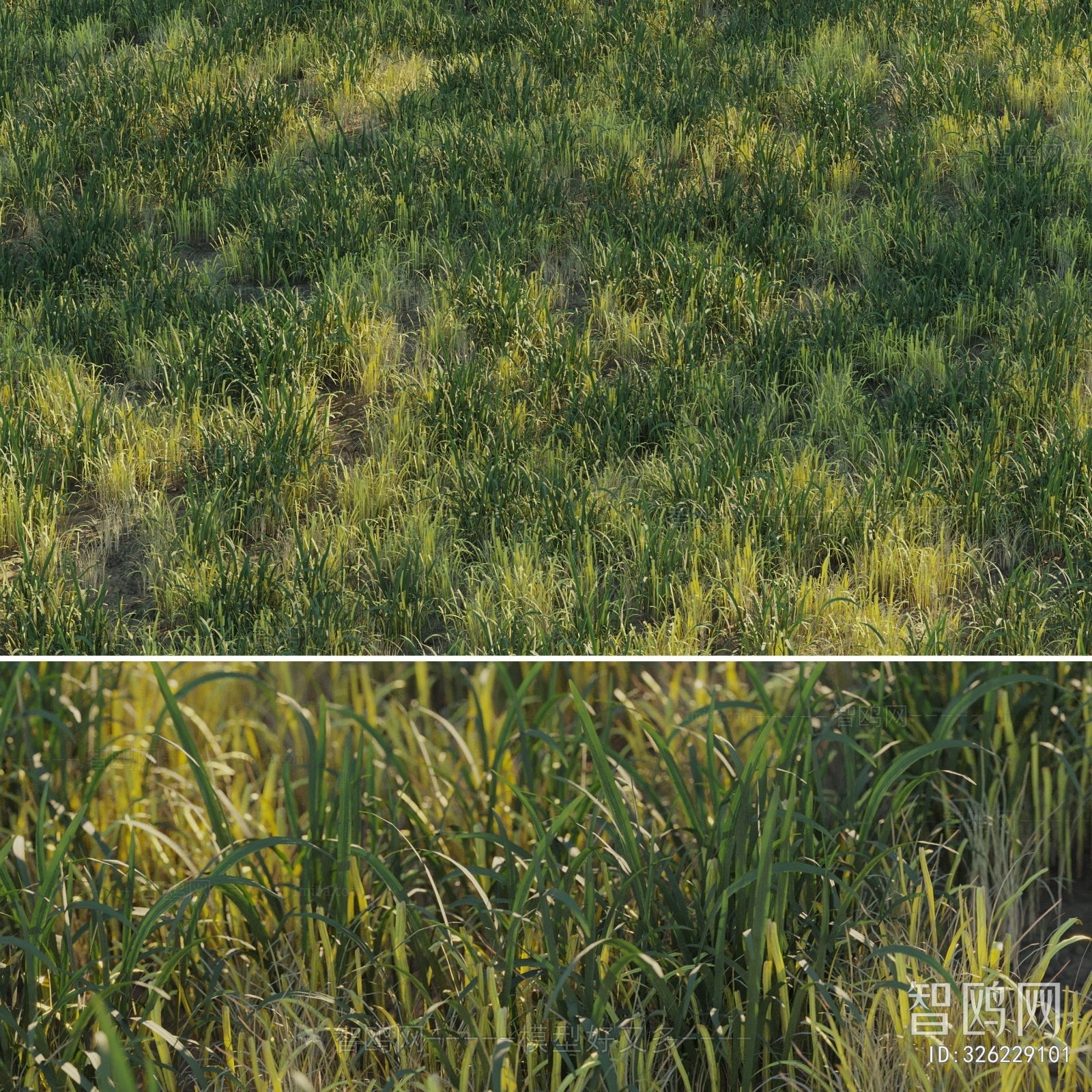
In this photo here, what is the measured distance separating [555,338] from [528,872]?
9.11 feet

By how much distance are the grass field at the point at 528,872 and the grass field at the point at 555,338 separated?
3.90 feet

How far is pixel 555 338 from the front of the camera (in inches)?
165

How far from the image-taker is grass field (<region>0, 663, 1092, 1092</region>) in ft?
5.44

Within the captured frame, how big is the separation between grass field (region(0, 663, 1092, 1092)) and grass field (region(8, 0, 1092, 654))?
3.90 feet

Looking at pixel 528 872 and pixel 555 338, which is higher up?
pixel 555 338

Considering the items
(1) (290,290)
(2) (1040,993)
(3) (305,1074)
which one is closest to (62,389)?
(1) (290,290)

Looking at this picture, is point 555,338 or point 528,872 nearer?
point 528,872

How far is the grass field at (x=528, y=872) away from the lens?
166cm

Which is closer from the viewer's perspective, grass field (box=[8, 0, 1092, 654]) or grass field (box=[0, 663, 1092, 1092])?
grass field (box=[0, 663, 1092, 1092])

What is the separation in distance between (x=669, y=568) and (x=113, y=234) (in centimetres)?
320

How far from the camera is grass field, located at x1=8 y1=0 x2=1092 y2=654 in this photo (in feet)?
10.5

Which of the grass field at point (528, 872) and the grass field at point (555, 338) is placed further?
the grass field at point (555, 338)

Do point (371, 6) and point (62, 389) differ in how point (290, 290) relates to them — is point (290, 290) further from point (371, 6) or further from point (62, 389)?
point (371, 6)

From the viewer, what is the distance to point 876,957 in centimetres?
169
